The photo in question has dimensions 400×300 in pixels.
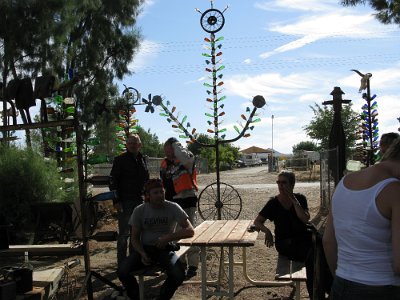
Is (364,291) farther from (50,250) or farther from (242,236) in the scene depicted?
(50,250)

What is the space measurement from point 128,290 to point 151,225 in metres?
0.58

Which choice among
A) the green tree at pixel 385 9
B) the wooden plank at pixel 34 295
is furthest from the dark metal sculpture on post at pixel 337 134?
the wooden plank at pixel 34 295

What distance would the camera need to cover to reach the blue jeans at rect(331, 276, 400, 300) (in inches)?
77.9

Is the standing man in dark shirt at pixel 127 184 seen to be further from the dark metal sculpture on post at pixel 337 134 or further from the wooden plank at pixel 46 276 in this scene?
the dark metal sculpture on post at pixel 337 134

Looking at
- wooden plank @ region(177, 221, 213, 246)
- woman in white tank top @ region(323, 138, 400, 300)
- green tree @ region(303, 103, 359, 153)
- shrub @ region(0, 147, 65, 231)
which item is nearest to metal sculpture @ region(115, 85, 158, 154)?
shrub @ region(0, 147, 65, 231)

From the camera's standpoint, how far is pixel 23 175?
26.7ft

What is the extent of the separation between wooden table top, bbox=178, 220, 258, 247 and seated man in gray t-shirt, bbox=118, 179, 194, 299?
0.55ft

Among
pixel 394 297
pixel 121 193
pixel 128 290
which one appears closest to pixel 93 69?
pixel 121 193

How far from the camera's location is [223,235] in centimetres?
423

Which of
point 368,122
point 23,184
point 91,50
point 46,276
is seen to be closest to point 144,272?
point 46,276

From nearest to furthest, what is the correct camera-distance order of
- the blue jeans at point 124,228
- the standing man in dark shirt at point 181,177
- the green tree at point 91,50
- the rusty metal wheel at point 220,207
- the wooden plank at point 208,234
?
the wooden plank at point 208,234, the blue jeans at point 124,228, the standing man in dark shirt at point 181,177, the rusty metal wheel at point 220,207, the green tree at point 91,50

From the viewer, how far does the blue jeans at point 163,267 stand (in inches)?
160

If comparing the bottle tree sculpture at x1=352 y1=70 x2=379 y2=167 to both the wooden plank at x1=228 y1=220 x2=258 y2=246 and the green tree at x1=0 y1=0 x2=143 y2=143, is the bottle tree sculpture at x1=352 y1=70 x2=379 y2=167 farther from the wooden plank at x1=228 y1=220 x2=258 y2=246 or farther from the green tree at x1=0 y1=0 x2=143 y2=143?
the green tree at x1=0 y1=0 x2=143 y2=143

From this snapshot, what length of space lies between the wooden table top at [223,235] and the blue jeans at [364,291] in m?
1.71
